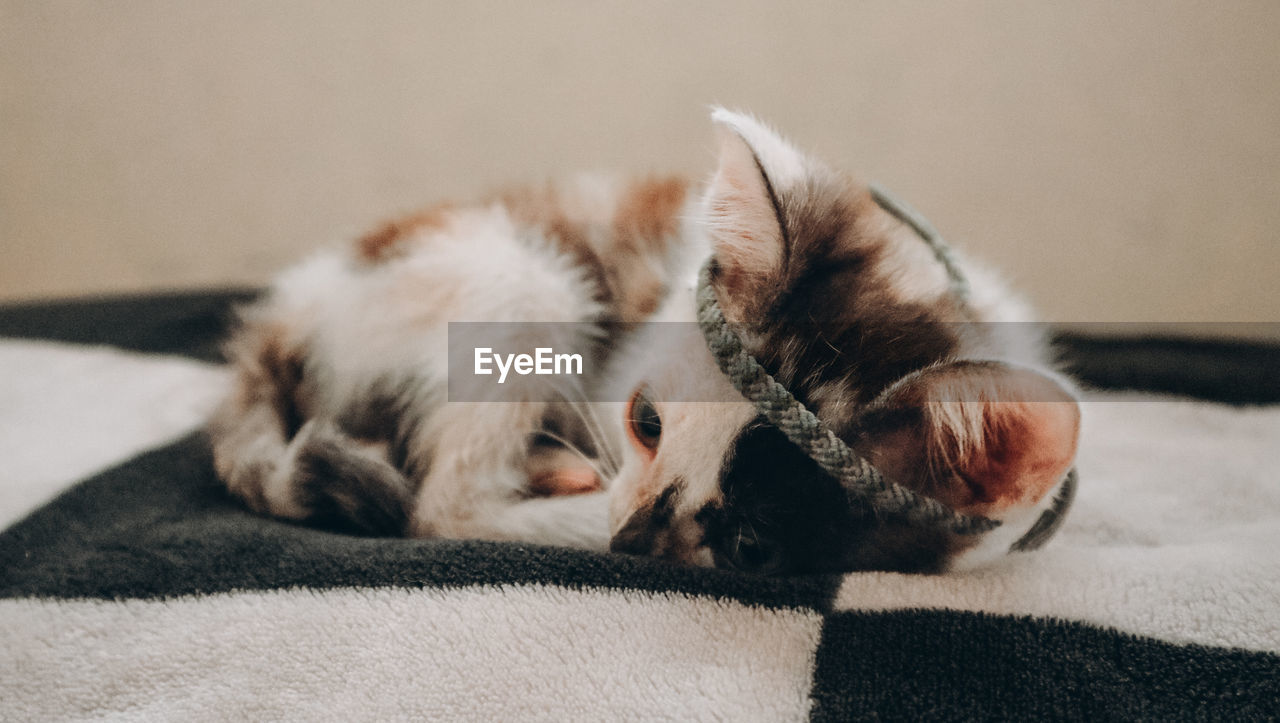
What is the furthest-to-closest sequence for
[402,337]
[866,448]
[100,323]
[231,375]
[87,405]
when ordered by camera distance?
1. [100,323]
2. [87,405]
3. [231,375]
4. [402,337]
5. [866,448]

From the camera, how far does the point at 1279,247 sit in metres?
1.54

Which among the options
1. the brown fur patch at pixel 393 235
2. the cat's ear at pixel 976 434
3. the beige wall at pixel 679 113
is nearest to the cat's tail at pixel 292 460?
the brown fur patch at pixel 393 235

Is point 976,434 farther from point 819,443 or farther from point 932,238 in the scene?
point 932,238

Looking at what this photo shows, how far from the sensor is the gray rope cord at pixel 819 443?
1.85 ft

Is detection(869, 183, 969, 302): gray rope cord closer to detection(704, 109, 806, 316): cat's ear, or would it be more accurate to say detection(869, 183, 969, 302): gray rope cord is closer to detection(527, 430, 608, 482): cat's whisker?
detection(704, 109, 806, 316): cat's ear

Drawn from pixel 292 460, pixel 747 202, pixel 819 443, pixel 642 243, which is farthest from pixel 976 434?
pixel 292 460

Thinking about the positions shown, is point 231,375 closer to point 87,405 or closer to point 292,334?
point 292,334

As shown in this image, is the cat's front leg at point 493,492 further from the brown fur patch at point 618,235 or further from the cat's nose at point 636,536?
the brown fur patch at point 618,235

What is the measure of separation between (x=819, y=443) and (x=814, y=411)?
0.16 ft

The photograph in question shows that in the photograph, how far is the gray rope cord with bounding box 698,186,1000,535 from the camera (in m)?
0.56

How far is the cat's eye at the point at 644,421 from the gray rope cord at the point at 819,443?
0.35ft

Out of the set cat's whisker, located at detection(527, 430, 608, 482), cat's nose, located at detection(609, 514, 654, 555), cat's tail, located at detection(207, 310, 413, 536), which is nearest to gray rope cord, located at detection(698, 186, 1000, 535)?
cat's nose, located at detection(609, 514, 654, 555)

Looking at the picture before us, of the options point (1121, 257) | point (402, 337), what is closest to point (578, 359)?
point (402, 337)

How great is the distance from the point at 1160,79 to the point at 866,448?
56.8 inches
